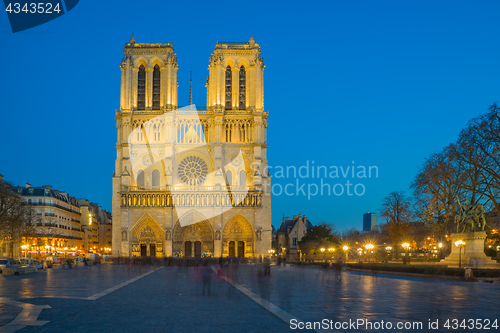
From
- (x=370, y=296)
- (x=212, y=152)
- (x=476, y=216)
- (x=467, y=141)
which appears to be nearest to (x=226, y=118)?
(x=212, y=152)

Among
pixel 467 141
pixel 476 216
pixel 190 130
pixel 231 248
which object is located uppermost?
pixel 190 130

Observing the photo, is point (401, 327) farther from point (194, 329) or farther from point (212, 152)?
point (212, 152)

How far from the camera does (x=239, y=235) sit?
63.6 metres

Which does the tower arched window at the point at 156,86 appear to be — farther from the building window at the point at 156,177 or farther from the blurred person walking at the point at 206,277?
the blurred person walking at the point at 206,277

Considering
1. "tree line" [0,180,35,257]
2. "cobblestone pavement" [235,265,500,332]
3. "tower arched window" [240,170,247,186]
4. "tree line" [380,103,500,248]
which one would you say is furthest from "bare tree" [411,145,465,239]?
"tree line" [0,180,35,257]

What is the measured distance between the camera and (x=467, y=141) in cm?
3244

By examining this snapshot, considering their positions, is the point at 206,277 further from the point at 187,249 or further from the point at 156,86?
the point at 156,86

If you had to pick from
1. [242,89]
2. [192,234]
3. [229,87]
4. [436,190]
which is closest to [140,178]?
[192,234]

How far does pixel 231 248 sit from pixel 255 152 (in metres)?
13.4

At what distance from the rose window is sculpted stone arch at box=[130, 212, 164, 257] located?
23.7 ft

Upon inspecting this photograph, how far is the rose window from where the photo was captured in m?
65.6

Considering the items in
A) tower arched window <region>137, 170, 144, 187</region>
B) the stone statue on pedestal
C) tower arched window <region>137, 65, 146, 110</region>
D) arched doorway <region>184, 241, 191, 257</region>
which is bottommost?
arched doorway <region>184, 241, 191, 257</region>

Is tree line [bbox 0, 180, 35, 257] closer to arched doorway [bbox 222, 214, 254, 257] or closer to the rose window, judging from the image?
the rose window

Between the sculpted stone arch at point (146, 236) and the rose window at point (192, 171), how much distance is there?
7217 mm
